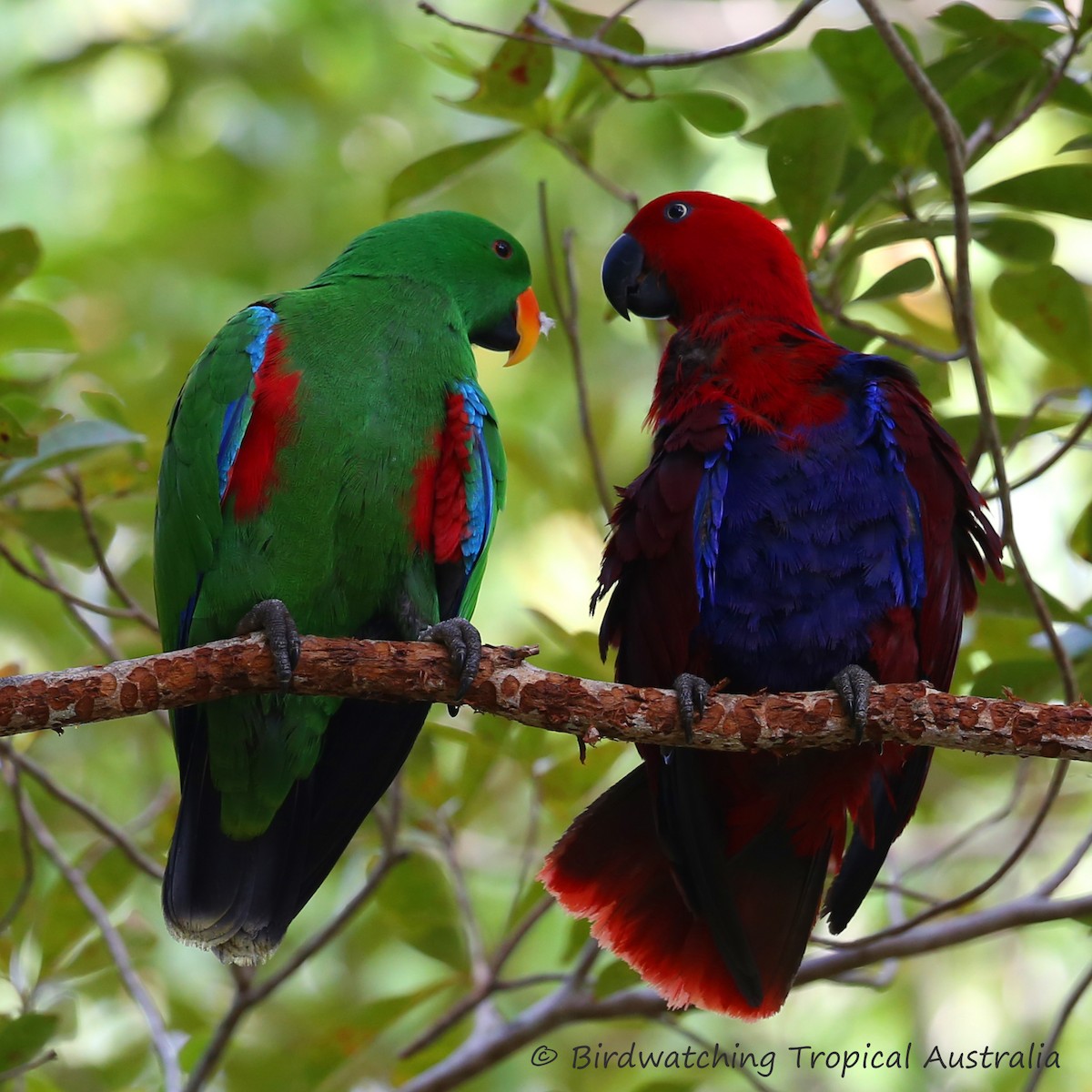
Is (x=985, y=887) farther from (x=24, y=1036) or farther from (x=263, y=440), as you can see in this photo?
(x=24, y=1036)

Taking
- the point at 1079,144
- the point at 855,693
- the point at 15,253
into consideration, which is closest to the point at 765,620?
the point at 855,693

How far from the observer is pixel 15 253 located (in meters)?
3.44

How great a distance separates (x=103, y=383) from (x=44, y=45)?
10.8 ft

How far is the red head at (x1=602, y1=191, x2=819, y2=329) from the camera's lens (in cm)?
334

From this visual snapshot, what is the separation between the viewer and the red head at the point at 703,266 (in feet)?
11.0

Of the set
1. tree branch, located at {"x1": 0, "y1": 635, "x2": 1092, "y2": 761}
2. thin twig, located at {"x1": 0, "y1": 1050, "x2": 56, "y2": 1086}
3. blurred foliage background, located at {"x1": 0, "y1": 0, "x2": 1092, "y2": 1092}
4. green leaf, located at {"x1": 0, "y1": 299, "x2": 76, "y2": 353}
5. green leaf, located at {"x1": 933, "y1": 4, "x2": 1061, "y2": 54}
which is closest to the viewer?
tree branch, located at {"x1": 0, "y1": 635, "x2": 1092, "y2": 761}

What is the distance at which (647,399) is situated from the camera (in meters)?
6.70

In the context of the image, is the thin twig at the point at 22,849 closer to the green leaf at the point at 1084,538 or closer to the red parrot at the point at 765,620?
the red parrot at the point at 765,620

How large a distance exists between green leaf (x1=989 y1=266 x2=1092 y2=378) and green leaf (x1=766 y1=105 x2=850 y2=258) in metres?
0.52

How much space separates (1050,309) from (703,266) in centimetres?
89

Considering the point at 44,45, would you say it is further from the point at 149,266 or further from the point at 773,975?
the point at 773,975

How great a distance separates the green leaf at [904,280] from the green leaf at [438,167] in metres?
1.05

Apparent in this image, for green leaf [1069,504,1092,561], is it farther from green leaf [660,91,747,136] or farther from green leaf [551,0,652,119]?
green leaf [551,0,652,119]

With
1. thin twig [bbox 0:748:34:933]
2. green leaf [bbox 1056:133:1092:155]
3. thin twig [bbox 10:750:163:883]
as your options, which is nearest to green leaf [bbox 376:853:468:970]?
thin twig [bbox 10:750:163:883]
